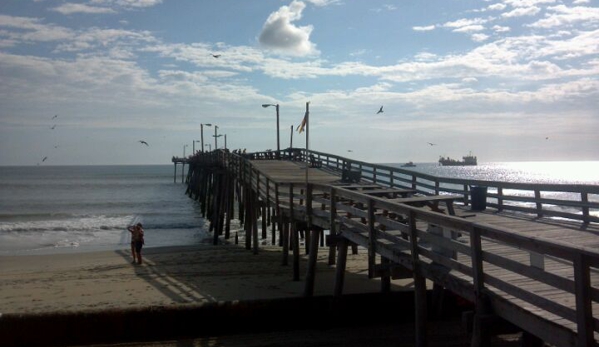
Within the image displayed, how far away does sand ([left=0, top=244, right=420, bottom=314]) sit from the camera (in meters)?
12.9

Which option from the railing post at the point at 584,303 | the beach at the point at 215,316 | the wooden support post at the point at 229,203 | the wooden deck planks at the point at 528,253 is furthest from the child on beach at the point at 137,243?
the railing post at the point at 584,303

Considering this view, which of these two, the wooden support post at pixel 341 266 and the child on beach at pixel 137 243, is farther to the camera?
the child on beach at pixel 137 243

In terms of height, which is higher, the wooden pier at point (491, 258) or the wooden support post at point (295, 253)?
the wooden pier at point (491, 258)

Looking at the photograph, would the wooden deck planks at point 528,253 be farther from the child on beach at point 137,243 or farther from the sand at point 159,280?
the child on beach at point 137,243

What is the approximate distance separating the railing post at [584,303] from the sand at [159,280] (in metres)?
Answer: 7.88

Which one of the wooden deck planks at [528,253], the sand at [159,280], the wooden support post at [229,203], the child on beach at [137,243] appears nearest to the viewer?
the wooden deck planks at [528,253]

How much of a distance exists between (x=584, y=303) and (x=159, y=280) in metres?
12.3

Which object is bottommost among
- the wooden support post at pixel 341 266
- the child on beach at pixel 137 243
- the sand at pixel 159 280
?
the sand at pixel 159 280

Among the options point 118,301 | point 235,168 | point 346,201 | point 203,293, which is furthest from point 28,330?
point 235,168

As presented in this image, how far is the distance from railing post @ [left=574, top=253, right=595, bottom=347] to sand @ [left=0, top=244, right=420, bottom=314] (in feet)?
25.9

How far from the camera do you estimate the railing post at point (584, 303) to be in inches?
190

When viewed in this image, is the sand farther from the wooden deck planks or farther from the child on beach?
the wooden deck planks

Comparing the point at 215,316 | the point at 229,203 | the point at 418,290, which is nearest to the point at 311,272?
the point at 215,316

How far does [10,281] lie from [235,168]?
11.1 meters
